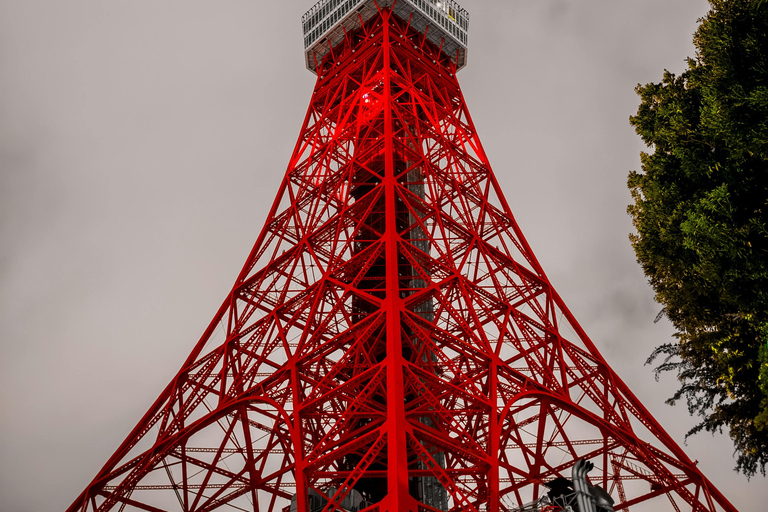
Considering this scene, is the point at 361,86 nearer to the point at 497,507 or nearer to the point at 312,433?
the point at 312,433

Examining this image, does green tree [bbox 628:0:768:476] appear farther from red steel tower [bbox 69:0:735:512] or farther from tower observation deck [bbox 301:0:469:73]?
tower observation deck [bbox 301:0:469:73]

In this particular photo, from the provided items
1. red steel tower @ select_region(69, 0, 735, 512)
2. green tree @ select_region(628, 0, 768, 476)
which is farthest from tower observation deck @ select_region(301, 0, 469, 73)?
green tree @ select_region(628, 0, 768, 476)

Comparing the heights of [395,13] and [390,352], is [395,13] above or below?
above

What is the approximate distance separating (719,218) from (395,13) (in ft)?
54.8

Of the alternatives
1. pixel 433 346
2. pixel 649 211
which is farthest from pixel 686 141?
pixel 433 346

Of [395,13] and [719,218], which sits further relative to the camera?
[395,13]

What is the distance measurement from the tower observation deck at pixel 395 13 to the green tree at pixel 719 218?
12.9m

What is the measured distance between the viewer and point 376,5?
78.9 feet

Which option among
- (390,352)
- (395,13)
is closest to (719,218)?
(390,352)

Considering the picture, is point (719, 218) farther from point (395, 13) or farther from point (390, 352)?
point (395, 13)

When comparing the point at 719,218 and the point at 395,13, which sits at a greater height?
the point at 395,13

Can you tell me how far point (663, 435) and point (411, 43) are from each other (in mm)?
15101

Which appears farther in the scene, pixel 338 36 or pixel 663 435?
pixel 338 36

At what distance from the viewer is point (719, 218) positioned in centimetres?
1012
